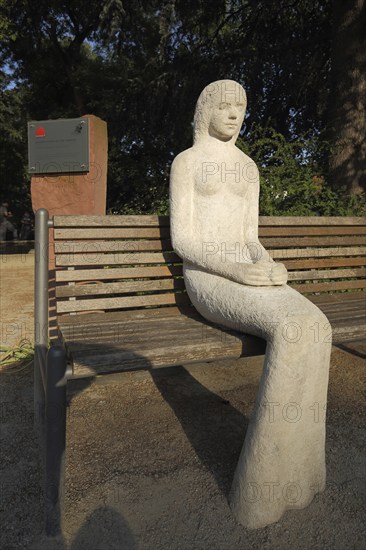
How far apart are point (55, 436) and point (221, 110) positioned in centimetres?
184

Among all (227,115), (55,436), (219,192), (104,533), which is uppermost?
(227,115)

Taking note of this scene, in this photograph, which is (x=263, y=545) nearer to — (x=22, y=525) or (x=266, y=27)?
(x=22, y=525)

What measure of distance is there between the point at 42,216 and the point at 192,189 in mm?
862

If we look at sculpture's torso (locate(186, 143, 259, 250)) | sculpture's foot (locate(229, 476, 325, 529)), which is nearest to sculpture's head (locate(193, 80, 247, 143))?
sculpture's torso (locate(186, 143, 259, 250))

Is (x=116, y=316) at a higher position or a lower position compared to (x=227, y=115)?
lower

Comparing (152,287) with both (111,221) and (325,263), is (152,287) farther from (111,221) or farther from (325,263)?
(325,263)

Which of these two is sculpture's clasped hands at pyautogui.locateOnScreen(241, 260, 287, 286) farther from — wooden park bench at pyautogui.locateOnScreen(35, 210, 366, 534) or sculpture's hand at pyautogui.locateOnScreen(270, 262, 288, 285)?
wooden park bench at pyautogui.locateOnScreen(35, 210, 366, 534)

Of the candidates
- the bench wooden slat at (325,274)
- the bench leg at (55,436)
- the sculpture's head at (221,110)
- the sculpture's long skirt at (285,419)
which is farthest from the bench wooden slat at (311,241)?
the bench leg at (55,436)

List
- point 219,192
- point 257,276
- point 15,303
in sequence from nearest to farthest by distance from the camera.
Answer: point 257,276, point 219,192, point 15,303

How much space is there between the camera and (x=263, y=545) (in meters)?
1.56

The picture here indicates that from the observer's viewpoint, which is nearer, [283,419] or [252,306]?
[283,419]

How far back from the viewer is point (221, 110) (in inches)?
90.8

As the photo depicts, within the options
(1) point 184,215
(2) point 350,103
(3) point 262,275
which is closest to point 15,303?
(1) point 184,215

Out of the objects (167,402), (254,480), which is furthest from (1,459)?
(254,480)
